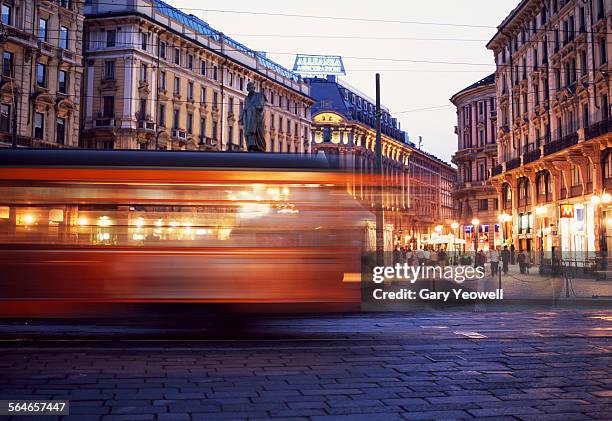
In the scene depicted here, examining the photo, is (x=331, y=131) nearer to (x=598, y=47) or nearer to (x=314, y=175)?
(x=598, y=47)

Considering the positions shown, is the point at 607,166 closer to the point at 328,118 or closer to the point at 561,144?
the point at 561,144

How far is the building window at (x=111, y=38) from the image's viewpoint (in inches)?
1981

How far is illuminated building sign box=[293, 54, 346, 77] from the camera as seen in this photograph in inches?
3883

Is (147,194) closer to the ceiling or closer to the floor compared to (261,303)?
closer to the ceiling

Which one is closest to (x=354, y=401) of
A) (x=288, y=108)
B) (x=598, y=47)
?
(x=598, y=47)

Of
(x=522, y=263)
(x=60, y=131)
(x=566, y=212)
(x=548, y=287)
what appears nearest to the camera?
(x=548, y=287)

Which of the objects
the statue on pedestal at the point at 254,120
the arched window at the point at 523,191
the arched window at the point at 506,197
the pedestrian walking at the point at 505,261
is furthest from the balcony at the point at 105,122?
the pedestrian walking at the point at 505,261

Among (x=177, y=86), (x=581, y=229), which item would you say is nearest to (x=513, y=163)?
(x=581, y=229)

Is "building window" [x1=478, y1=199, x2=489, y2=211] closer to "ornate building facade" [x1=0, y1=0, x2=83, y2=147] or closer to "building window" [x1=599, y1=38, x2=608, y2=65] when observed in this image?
"building window" [x1=599, y1=38, x2=608, y2=65]

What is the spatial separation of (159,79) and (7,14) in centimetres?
1503

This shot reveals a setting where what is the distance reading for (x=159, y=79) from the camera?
52.5 meters

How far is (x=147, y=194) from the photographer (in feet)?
34.2

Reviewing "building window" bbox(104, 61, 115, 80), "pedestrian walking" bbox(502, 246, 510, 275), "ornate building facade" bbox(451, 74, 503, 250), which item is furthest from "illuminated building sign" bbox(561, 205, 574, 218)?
"ornate building facade" bbox(451, 74, 503, 250)

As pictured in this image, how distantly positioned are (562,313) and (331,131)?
7519 centimetres
